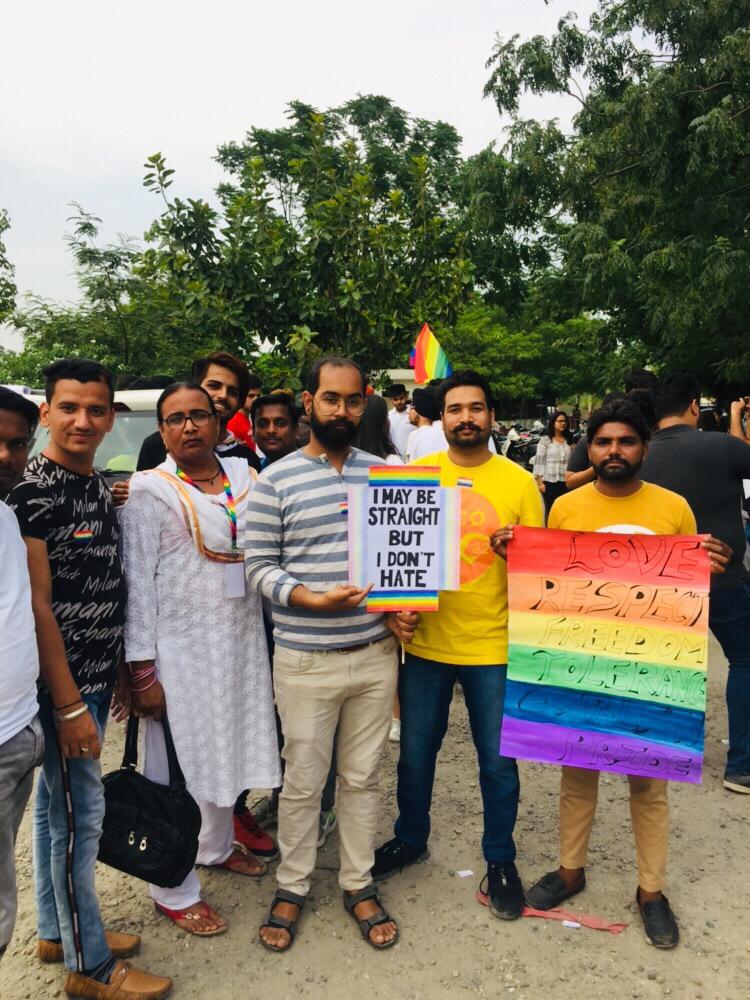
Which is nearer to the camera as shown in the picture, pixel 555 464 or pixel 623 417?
pixel 623 417

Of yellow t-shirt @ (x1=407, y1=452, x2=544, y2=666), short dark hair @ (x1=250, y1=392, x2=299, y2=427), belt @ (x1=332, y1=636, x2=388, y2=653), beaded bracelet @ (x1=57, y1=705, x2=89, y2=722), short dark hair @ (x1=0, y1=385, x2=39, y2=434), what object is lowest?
beaded bracelet @ (x1=57, y1=705, x2=89, y2=722)

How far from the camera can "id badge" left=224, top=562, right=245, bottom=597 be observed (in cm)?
300

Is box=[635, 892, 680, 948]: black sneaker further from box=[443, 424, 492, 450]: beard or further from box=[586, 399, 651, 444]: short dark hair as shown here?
box=[443, 424, 492, 450]: beard

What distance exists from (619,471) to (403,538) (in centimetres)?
91

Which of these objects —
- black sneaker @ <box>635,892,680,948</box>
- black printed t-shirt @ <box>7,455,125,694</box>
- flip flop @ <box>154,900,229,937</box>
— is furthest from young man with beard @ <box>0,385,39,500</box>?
black sneaker @ <box>635,892,680,948</box>

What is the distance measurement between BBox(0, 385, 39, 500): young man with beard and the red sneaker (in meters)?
2.15

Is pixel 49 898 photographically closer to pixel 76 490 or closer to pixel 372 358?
pixel 76 490

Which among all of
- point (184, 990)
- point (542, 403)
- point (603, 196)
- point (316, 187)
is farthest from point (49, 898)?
point (542, 403)

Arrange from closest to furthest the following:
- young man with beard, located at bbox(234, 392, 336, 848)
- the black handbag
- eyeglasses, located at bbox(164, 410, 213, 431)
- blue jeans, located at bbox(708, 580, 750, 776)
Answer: the black handbag → eyeglasses, located at bbox(164, 410, 213, 431) → young man with beard, located at bbox(234, 392, 336, 848) → blue jeans, located at bbox(708, 580, 750, 776)

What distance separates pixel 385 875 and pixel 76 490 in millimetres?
2180

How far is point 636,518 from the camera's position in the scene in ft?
9.87

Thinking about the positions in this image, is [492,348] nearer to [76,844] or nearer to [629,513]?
[629,513]

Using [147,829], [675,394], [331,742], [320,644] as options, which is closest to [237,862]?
[147,829]

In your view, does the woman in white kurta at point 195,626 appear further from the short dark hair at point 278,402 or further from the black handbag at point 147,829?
the short dark hair at point 278,402
